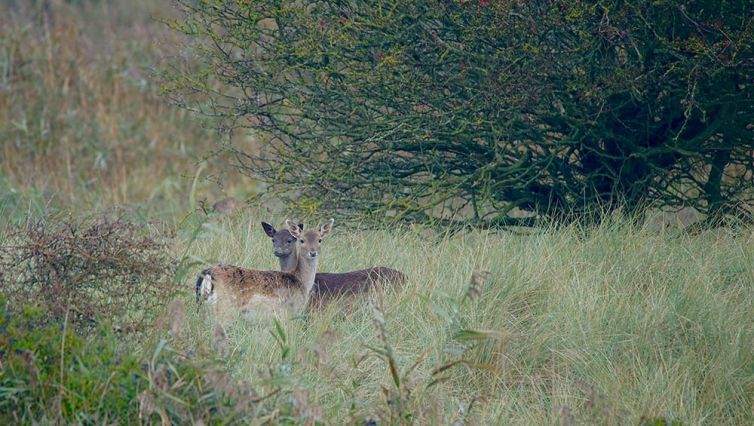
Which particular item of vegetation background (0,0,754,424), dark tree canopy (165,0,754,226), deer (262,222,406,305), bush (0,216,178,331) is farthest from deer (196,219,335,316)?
dark tree canopy (165,0,754,226)

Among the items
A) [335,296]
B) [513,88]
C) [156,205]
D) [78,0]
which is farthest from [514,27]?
[78,0]

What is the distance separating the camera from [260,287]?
6828 millimetres

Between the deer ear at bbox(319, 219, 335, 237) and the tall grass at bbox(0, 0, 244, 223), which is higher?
the deer ear at bbox(319, 219, 335, 237)

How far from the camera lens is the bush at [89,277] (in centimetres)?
547

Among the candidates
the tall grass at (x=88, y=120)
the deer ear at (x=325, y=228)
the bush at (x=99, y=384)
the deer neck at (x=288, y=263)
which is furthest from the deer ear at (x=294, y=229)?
the tall grass at (x=88, y=120)

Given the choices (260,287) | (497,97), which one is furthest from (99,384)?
(497,97)

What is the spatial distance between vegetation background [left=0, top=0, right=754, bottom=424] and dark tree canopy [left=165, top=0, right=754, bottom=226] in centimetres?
38

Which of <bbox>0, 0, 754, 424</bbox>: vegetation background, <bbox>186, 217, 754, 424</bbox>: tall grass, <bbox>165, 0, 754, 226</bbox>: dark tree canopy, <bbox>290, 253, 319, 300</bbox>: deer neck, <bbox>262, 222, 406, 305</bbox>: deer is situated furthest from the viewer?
<bbox>165, 0, 754, 226</bbox>: dark tree canopy

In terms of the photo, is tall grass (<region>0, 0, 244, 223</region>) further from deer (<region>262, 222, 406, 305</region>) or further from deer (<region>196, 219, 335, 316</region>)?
deer (<region>196, 219, 335, 316</region>)

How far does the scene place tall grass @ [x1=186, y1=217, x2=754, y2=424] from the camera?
5.32 m

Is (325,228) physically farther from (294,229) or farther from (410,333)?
(410,333)

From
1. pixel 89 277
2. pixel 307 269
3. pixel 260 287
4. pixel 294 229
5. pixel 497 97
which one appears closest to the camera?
pixel 89 277

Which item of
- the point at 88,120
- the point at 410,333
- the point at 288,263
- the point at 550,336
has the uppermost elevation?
the point at 550,336

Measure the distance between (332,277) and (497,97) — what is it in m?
1.74
